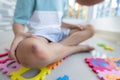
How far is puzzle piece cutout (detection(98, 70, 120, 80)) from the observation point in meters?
0.56

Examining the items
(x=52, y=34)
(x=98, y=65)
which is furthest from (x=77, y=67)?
(x=52, y=34)

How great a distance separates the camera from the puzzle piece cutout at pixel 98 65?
631 mm

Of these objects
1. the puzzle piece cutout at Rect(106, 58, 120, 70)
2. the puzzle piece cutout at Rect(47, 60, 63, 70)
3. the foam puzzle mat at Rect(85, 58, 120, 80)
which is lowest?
the puzzle piece cutout at Rect(106, 58, 120, 70)

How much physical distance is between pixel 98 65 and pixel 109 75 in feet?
0.28

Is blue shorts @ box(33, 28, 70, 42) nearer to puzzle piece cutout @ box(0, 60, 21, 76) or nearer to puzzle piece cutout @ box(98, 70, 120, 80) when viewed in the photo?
puzzle piece cutout @ box(0, 60, 21, 76)

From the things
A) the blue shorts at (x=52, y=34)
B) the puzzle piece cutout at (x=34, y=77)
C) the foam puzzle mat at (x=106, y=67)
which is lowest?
the foam puzzle mat at (x=106, y=67)

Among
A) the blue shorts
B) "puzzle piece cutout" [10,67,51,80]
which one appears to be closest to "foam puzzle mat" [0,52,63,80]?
"puzzle piece cutout" [10,67,51,80]

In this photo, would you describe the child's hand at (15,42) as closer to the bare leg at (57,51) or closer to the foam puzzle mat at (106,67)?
the bare leg at (57,51)

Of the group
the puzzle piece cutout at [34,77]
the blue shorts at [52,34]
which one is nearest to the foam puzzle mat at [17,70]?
the puzzle piece cutout at [34,77]

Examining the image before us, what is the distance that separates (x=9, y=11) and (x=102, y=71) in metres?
0.76

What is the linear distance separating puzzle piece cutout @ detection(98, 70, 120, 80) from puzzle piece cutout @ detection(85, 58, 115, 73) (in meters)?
0.02

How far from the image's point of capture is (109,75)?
1.89ft

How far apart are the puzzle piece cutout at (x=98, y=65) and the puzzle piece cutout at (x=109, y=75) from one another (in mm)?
24

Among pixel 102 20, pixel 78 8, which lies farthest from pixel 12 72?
pixel 78 8
